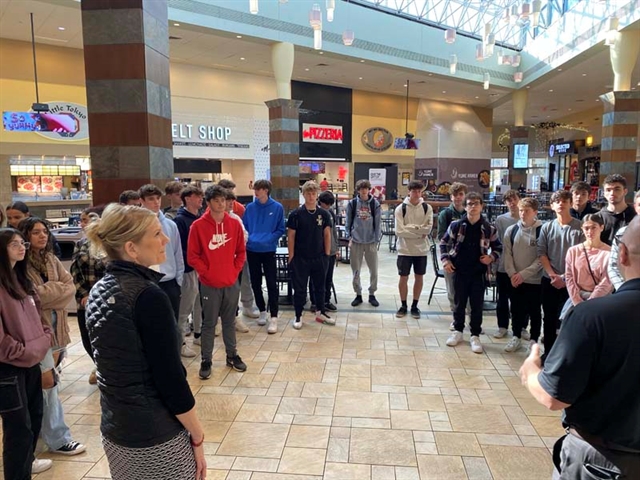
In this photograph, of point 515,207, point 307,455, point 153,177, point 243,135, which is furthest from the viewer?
point 243,135

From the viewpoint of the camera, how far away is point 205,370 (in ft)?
12.7

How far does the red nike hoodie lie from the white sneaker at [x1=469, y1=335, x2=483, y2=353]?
2.40 m

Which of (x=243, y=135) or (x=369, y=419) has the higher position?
(x=243, y=135)

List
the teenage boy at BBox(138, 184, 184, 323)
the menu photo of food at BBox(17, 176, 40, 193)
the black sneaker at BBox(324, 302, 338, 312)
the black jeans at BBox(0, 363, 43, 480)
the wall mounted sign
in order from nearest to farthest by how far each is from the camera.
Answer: the black jeans at BBox(0, 363, 43, 480)
the teenage boy at BBox(138, 184, 184, 323)
the black sneaker at BBox(324, 302, 338, 312)
the menu photo of food at BBox(17, 176, 40, 193)
the wall mounted sign

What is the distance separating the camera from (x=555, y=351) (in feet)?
4.33

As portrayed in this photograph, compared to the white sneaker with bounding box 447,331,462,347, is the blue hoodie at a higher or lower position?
higher

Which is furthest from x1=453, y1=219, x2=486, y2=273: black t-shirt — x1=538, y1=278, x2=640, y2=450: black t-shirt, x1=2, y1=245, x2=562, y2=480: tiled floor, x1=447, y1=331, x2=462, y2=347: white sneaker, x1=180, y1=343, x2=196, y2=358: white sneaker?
x1=538, y1=278, x2=640, y2=450: black t-shirt

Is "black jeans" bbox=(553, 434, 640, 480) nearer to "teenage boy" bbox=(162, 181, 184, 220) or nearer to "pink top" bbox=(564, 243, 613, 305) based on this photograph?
"pink top" bbox=(564, 243, 613, 305)

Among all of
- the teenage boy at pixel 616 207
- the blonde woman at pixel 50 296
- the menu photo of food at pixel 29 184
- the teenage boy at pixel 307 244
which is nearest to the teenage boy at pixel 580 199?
the teenage boy at pixel 616 207

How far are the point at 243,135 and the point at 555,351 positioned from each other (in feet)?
49.9

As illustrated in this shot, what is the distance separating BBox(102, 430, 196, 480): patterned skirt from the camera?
1.49 metres

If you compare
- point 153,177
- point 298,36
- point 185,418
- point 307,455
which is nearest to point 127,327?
point 185,418

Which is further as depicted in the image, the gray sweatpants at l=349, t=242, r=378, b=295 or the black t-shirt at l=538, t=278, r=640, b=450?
the gray sweatpants at l=349, t=242, r=378, b=295

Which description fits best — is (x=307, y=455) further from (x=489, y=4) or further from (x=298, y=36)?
(x=489, y=4)
